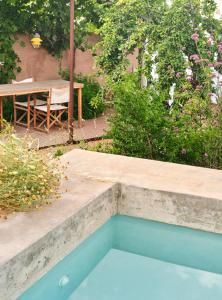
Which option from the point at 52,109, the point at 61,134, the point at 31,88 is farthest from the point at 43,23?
the point at 61,134

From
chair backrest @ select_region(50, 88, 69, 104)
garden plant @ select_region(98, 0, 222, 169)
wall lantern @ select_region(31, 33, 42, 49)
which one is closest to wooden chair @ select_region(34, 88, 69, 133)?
chair backrest @ select_region(50, 88, 69, 104)

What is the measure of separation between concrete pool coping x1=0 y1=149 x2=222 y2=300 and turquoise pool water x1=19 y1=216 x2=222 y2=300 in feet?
0.41

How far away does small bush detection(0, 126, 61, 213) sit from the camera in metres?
4.03

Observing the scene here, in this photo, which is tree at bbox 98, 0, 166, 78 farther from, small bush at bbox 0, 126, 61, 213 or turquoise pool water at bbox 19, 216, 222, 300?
small bush at bbox 0, 126, 61, 213

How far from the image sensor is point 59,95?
9500 millimetres

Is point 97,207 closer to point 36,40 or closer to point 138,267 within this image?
point 138,267

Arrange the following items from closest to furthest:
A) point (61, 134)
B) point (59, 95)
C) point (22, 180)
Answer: point (22, 180) → point (61, 134) → point (59, 95)

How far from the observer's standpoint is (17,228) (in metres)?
3.74

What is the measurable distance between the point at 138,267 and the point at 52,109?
216 inches

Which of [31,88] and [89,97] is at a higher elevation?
[31,88]

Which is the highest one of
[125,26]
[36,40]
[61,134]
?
[125,26]

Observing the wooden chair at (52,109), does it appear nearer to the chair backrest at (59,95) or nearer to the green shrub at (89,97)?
the chair backrest at (59,95)

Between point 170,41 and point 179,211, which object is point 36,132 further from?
point 179,211

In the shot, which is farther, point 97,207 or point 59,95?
point 59,95
